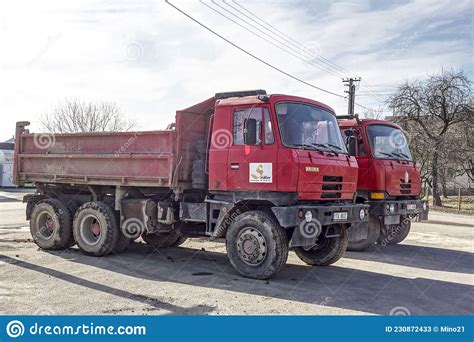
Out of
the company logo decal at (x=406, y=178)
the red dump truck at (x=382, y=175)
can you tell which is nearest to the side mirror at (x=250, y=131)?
the red dump truck at (x=382, y=175)

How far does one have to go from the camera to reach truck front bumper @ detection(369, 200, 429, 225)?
1022 cm

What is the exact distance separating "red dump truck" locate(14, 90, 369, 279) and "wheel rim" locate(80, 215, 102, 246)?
0.07 feet

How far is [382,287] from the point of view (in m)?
7.39

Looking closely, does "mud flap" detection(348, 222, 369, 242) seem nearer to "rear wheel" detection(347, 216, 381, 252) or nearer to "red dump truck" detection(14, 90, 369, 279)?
"red dump truck" detection(14, 90, 369, 279)

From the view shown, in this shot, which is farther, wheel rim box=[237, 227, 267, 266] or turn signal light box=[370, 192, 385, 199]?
turn signal light box=[370, 192, 385, 199]

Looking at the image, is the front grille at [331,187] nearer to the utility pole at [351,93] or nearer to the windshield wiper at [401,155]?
the windshield wiper at [401,155]

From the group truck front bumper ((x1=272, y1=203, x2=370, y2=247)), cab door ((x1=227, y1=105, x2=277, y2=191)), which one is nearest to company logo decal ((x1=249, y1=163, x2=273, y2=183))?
cab door ((x1=227, y1=105, x2=277, y2=191))

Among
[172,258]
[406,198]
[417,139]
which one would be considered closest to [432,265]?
[406,198]

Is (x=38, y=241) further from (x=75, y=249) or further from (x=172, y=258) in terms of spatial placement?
(x=172, y=258)

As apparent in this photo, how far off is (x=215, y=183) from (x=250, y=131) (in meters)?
1.23

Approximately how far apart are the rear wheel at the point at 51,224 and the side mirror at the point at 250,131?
489 centimetres

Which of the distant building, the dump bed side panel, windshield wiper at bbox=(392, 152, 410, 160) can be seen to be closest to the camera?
the dump bed side panel

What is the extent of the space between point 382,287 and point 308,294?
1.37 metres

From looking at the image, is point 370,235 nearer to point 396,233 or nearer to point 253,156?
point 396,233
